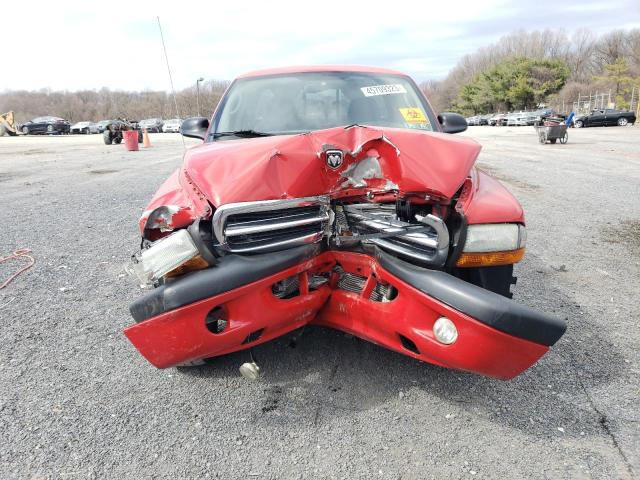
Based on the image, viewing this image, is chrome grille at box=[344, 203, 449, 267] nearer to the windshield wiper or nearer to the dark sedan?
the windshield wiper

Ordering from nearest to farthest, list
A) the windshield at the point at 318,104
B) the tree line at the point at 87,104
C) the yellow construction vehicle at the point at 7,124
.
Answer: the windshield at the point at 318,104, the yellow construction vehicle at the point at 7,124, the tree line at the point at 87,104

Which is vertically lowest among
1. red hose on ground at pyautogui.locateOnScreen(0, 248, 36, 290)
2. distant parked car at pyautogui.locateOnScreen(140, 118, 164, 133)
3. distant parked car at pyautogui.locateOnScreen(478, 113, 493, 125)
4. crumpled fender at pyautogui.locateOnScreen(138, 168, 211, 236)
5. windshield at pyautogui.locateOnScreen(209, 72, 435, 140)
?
distant parked car at pyautogui.locateOnScreen(478, 113, 493, 125)

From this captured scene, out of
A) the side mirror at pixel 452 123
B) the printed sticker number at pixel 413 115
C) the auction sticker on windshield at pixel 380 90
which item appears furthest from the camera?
the side mirror at pixel 452 123

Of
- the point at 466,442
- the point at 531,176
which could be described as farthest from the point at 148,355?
the point at 531,176

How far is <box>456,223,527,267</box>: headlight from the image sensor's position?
2199mm

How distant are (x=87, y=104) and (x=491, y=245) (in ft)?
340

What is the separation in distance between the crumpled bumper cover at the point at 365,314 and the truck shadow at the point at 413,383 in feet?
1.11

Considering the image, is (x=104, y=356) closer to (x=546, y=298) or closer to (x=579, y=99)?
(x=546, y=298)

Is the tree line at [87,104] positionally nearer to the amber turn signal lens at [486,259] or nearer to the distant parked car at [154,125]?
the distant parked car at [154,125]

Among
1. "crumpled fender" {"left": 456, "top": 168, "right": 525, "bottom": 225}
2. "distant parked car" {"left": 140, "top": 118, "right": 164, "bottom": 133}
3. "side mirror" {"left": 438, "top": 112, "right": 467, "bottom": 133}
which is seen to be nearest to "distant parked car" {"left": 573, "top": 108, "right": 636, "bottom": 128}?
"side mirror" {"left": 438, "top": 112, "right": 467, "bottom": 133}

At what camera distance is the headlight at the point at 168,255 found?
2078mm

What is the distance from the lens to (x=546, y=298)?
366 cm

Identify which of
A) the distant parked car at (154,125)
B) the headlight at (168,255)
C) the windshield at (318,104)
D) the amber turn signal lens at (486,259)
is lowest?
the distant parked car at (154,125)

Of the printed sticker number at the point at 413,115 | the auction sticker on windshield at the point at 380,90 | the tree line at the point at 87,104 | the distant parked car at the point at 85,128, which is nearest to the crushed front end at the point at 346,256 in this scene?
the printed sticker number at the point at 413,115
